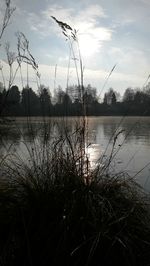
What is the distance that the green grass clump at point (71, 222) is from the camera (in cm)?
194

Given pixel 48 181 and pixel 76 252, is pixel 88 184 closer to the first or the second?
pixel 48 181

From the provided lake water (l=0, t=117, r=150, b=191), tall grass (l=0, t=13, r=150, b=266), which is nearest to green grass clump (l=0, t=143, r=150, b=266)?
tall grass (l=0, t=13, r=150, b=266)

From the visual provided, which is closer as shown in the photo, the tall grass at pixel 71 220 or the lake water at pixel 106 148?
the tall grass at pixel 71 220

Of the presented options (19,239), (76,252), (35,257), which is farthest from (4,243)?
(76,252)

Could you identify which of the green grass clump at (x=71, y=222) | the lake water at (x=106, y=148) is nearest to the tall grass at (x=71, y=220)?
the green grass clump at (x=71, y=222)

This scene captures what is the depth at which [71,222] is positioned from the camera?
204 centimetres

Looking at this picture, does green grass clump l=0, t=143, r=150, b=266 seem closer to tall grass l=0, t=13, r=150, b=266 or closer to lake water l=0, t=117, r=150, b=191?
tall grass l=0, t=13, r=150, b=266

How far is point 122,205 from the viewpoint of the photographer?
227cm

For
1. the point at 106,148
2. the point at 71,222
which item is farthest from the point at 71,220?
the point at 106,148

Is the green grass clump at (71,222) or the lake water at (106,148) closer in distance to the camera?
the green grass clump at (71,222)

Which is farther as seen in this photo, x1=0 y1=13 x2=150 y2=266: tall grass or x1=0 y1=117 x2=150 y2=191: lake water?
x1=0 y1=117 x2=150 y2=191: lake water

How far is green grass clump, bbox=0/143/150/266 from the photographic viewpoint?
194cm

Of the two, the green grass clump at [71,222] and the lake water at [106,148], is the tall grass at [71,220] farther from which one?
the lake water at [106,148]

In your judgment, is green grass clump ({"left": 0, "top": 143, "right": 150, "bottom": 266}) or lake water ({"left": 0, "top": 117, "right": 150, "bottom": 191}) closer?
green grass clump ({"left": 0, "top": 143, "right": 150, "bottom": 266})
